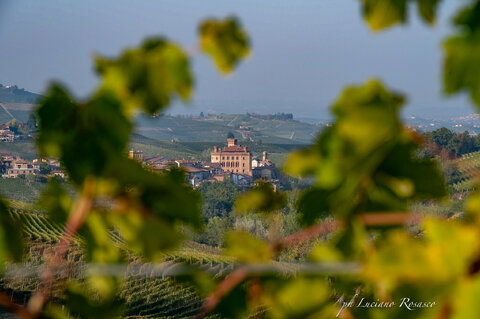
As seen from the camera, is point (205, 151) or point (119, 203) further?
point (205, 151)

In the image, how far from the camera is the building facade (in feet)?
95.5

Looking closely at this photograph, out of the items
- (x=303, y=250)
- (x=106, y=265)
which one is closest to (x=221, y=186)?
(x=303, y=250)

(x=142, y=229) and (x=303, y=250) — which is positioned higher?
(x=142, y=229)

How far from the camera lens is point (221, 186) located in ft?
80.3

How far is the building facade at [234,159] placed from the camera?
29094 mm

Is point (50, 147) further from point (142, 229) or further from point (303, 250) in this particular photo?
point (303, 250)

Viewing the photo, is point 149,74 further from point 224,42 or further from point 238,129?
point 238,129

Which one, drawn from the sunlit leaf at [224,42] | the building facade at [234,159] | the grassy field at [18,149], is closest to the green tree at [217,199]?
the building facade at [234,159]

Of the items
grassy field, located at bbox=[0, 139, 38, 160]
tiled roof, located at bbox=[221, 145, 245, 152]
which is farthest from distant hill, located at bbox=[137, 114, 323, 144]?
grassy field, located at bbox=[0, 139, 38, 160]

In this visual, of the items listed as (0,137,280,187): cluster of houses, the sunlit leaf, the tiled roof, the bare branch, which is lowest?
(0,137,280,187): cluster of houses

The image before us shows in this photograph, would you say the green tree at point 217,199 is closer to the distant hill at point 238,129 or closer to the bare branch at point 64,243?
the distant hill at point 238,129

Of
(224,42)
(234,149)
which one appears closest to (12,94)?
(234,149)

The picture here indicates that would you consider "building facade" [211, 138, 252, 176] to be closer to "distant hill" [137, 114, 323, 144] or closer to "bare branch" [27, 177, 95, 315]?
"distant hill" [137, 114, 323, 144]

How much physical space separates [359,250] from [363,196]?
2cm
